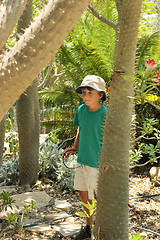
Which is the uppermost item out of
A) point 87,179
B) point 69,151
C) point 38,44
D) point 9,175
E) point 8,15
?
point 8,15

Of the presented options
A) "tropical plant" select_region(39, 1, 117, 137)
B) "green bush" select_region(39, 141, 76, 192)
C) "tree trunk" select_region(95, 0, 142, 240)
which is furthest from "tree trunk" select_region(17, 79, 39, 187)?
"tree trunk" select_region(95, 0, 142, 240)

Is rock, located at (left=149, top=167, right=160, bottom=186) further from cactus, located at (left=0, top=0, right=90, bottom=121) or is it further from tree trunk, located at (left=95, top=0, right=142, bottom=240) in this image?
cactus, located at (left=0, top=0, right=90, bottom=121)

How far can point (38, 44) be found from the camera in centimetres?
90

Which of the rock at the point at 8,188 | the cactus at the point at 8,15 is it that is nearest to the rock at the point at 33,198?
the rock at the point at 8,188

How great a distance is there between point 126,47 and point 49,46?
110 cm

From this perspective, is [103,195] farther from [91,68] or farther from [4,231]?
[91,68]

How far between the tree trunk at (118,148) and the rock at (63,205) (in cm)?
163

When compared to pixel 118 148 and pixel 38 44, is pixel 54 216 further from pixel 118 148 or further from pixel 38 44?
pixel 38 44

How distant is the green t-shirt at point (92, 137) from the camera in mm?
2648

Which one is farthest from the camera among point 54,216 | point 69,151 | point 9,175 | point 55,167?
point 55,167

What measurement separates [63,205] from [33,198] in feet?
1.74

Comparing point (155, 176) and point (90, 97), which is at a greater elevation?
point (90, 97)

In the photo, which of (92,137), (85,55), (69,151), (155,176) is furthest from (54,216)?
(85,55)

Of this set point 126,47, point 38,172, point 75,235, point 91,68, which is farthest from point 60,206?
point 91,68
